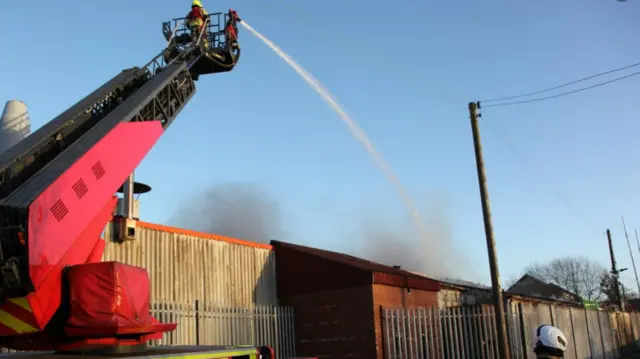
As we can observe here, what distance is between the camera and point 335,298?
1686 cm

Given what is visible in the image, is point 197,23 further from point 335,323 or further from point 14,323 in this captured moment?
point 14,323

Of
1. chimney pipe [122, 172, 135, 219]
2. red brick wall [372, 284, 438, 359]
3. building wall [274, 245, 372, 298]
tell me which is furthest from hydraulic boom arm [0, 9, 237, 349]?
red brick wall [372, 284, 438, 359]

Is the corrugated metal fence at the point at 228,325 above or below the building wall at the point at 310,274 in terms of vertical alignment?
below

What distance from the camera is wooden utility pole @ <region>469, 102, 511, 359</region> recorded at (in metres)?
13.7

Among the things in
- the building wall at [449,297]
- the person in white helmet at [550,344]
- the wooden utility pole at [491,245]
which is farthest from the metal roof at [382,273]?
the person in white helmet at [550,344]

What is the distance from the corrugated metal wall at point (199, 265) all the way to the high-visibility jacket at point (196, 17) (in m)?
5.09

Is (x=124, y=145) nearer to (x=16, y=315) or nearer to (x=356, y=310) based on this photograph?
(x=16, y=315)

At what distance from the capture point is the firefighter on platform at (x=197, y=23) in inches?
564

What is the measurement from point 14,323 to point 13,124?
4743mm

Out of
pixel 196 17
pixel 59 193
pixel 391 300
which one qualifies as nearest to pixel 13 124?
pixel 59 193

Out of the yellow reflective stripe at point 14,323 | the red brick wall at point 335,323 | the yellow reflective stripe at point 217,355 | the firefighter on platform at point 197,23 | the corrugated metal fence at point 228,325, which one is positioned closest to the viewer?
the yellow reflective stripe at point 217,355

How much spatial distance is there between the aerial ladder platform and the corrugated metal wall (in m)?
5.32

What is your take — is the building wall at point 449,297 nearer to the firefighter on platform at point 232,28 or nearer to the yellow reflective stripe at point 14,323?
the firefighter on platform at point 232,28

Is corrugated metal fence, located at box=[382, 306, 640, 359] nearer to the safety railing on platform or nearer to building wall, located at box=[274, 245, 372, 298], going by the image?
building wall, located at box=[274, 245, 372, 298]
